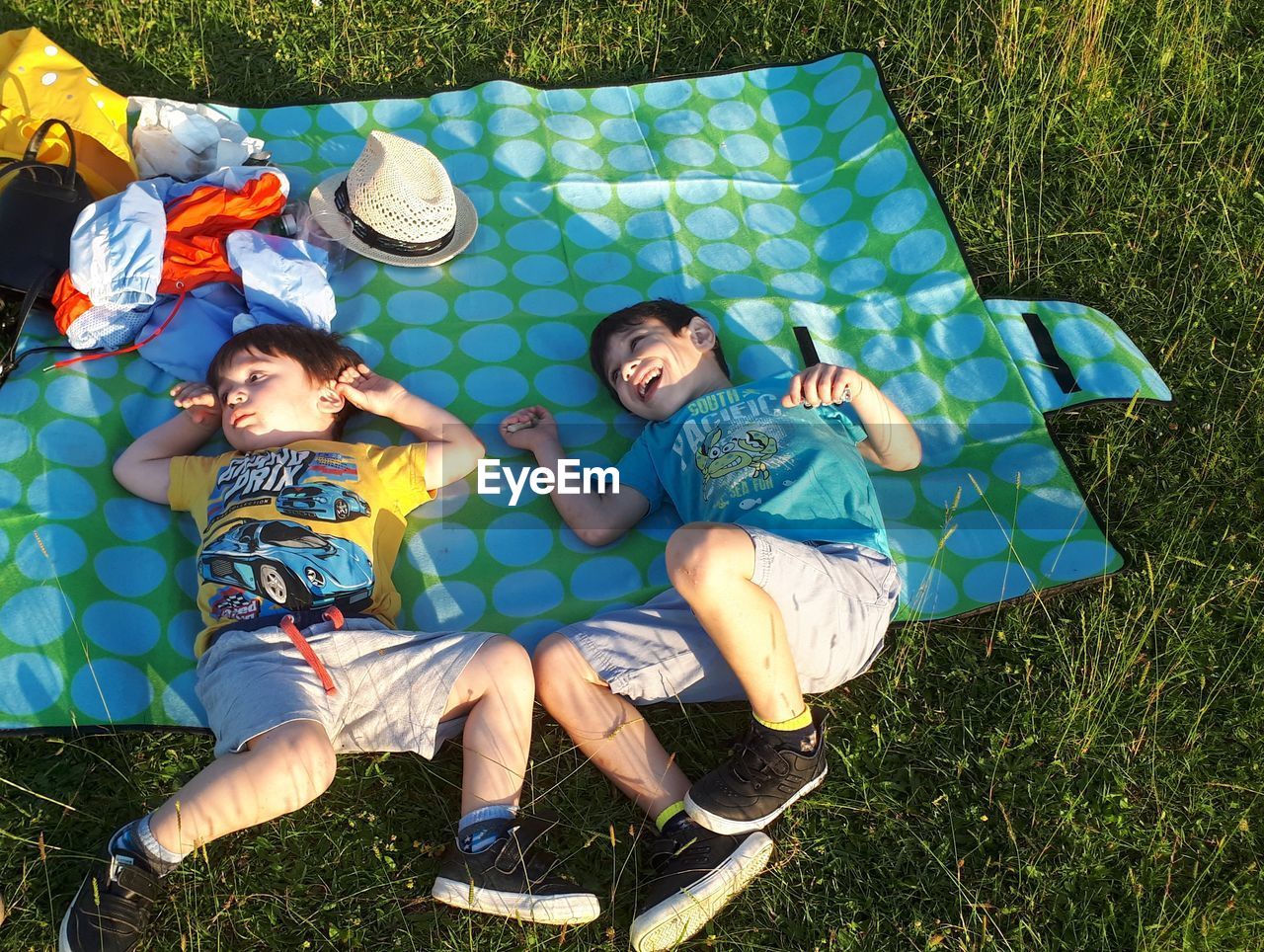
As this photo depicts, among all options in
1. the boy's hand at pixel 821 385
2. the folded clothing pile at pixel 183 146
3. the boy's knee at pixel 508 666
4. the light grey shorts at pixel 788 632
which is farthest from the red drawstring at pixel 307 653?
the folded clothing pile at pixel 183 146

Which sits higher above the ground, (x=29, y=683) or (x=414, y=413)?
(x=414, y=413)

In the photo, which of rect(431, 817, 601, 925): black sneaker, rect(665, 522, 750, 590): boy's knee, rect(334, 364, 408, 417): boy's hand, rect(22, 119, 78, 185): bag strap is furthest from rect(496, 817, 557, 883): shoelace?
rect(22, 119, 78, 185): bag strap

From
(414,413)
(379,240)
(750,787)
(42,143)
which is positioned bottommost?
(750,787)

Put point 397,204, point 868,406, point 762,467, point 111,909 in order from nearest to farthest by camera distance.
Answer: point 111,909, point 762,467, point 868,406, point 397,204

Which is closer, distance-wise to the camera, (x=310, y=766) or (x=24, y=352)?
(x=310, y=766)

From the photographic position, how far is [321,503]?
10.7 ft

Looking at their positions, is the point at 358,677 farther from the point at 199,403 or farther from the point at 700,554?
the point at 199,403

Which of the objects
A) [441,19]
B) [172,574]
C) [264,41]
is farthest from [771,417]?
[264,41]

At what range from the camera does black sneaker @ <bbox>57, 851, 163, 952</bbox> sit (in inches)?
104

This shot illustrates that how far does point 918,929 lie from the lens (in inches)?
108

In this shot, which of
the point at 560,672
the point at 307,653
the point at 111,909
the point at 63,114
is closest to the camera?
the point at 111,909

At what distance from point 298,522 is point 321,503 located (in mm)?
102

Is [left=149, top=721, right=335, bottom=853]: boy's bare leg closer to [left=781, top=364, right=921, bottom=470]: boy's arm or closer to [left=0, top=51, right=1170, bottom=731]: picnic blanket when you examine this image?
[left=0, top=51, right=1170, bottom=731]: picnic blanket

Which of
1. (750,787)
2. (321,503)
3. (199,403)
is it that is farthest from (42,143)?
(750,787)
